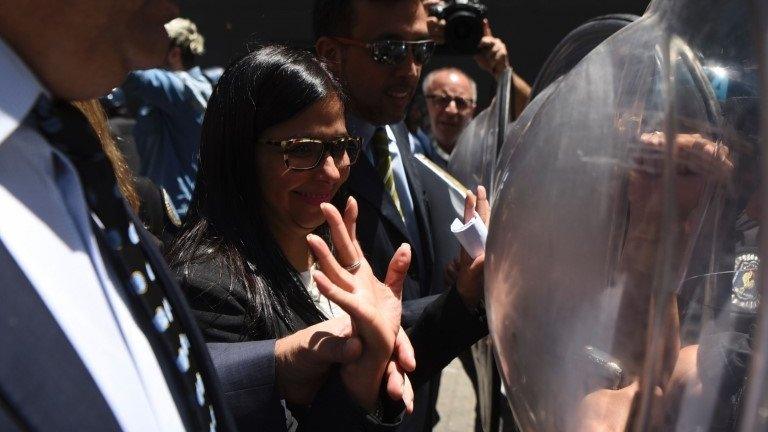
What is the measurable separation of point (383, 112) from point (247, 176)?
0.71 m

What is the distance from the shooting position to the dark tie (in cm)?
77

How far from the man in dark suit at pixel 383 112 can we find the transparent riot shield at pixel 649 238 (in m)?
1.02

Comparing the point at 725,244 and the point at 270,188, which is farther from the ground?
the point at 725,244

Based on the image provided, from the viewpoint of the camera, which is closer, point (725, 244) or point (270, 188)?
point (725, 244)

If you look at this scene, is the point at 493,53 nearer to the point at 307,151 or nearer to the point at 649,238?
the point at 307,151

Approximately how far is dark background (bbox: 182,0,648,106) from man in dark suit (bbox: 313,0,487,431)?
18.3ft

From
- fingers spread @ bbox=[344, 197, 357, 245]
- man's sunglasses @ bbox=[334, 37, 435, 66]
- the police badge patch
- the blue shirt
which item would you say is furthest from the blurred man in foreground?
the police badge patch

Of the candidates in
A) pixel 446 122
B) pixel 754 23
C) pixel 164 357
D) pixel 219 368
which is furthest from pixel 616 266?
pixel 446 122

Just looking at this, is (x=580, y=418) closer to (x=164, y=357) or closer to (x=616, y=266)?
(x=616, y=266)

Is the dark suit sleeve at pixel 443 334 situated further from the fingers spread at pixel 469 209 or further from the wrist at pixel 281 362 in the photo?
the wrist at pixel 281 362

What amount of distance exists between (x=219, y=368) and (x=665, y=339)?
0.77 metres

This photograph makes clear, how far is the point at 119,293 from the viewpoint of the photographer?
788mm

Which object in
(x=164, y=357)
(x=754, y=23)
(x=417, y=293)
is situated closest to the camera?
(x=754, y=23)

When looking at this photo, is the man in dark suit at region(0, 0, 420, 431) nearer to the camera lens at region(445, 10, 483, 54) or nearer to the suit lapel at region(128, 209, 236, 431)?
the suit lapel at region(128, 209, 236, 431)
